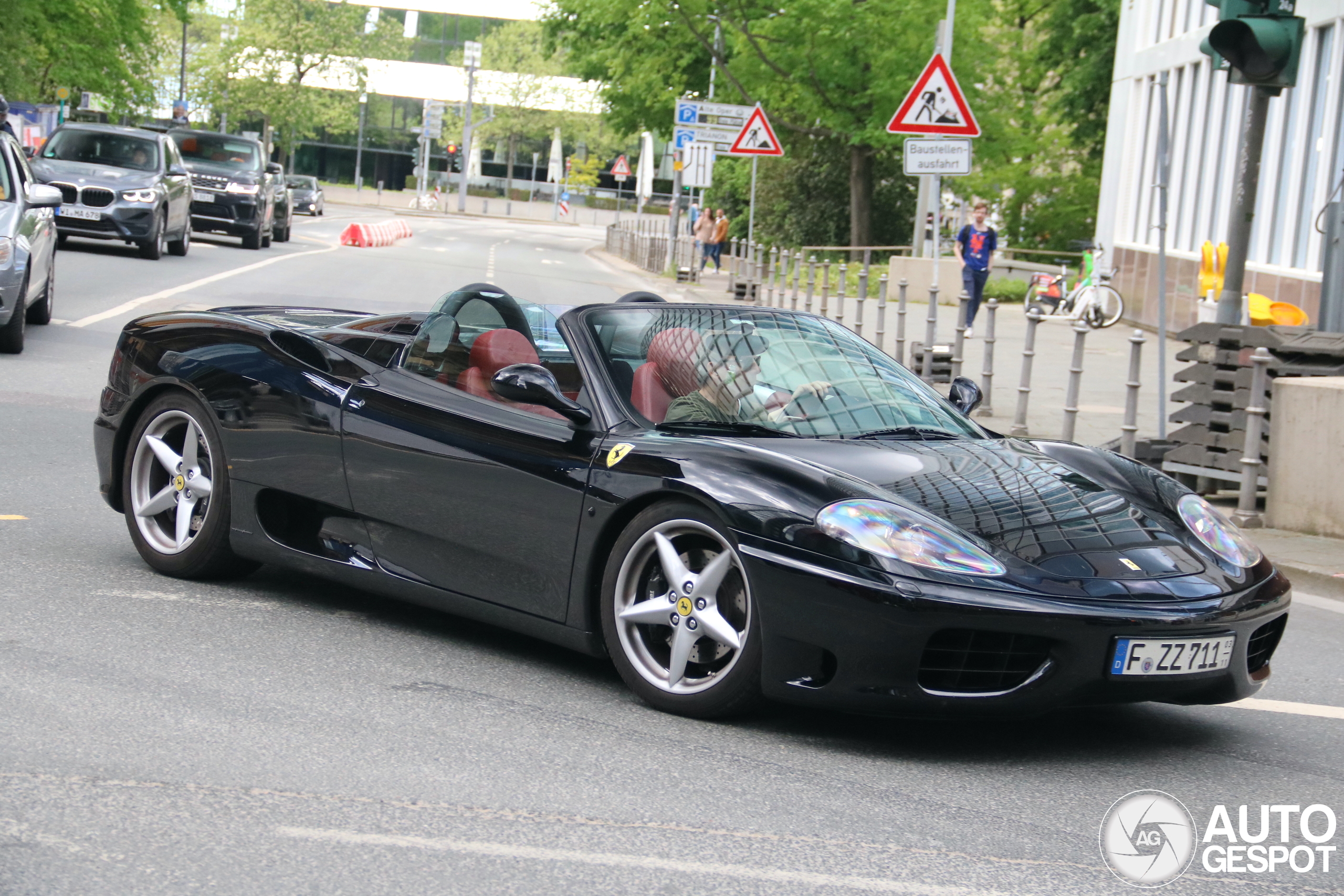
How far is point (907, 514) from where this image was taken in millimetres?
4445

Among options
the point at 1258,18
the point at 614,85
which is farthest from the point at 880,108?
the point at 1258,18

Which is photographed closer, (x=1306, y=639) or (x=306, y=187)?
(x=1306, y=639)

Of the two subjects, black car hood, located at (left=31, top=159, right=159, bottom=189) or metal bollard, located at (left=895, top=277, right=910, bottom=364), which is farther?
black car hood, located at (left=31, top=159, right=159, bottom=189)

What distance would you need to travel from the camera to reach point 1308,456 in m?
8.52

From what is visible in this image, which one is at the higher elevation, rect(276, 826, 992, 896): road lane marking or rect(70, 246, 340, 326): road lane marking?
rect(70, 246, 340, 326): road lane marking

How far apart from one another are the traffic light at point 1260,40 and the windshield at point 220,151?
2580cm

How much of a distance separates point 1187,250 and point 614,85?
21.7 m

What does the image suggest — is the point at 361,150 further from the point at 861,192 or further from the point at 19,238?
the point at 19,238

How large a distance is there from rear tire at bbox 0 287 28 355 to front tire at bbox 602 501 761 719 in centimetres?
943

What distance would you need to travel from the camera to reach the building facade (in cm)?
2052

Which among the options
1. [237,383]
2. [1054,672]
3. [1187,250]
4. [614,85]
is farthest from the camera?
[614,85]

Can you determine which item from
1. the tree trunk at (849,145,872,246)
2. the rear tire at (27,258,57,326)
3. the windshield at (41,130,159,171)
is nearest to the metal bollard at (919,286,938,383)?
the rear tire at (27,258,57,326)

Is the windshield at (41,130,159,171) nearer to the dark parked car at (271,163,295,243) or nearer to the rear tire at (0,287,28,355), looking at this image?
the dark parked car at (271,163,295,243)

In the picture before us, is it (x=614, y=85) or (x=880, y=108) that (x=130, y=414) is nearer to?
(x=880, y=108)
